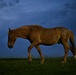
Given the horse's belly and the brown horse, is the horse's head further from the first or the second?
the horse's belly

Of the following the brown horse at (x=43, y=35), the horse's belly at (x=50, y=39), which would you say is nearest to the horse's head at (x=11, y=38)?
the brown horse at (x=43, y=35)

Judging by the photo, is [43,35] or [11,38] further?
[11,38]

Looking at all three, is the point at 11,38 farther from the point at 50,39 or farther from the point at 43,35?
the point at 50,39

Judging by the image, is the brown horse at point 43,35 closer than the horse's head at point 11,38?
Yes

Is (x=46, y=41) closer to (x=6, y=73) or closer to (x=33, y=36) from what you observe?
(x=33, y=36)

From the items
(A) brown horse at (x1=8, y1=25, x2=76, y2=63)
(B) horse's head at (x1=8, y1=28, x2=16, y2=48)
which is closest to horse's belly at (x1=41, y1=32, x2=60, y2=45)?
(A) brown horse at (x1=8, y1=25, x2=76, y2=63)

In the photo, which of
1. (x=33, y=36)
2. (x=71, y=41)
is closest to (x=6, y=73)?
(x=33, y=36)

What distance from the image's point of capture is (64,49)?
55.8 ft

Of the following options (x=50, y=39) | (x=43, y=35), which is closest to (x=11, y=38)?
(x=43, y=35)

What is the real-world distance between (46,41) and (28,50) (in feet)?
4.47

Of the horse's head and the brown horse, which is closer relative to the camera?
the brown horse

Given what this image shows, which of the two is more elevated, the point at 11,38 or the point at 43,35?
the point at 43,35

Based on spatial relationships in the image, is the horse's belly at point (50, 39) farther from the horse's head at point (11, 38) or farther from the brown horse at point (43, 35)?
the horse's head at point (11, 38)

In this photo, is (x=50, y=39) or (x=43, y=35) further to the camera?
(x=50, y=39)
